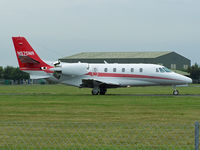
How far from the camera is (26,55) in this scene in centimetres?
4622

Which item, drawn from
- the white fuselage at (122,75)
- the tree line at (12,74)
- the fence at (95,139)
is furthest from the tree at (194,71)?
the fence at (95,139)

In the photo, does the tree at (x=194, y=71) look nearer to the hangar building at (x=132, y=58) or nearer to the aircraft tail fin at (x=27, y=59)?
the hangar building at (x=132, y=58)

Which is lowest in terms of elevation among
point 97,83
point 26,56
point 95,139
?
point 95,139

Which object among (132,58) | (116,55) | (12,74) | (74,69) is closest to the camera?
(74,69)

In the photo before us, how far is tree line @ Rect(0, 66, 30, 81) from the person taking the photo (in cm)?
13368

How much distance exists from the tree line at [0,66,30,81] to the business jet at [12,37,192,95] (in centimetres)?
8689

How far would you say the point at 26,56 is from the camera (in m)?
45.6

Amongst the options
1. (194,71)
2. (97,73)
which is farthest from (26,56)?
(194,71)

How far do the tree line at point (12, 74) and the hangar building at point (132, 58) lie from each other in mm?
16658

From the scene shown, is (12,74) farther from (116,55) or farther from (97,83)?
(97,83)

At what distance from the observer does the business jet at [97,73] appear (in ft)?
147

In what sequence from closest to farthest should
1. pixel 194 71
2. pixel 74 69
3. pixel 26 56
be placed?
pixel 26 56, pixel 74 69, pixel 194 71

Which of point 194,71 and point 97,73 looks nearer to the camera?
point 97,73

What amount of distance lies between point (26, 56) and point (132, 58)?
2847 inches
